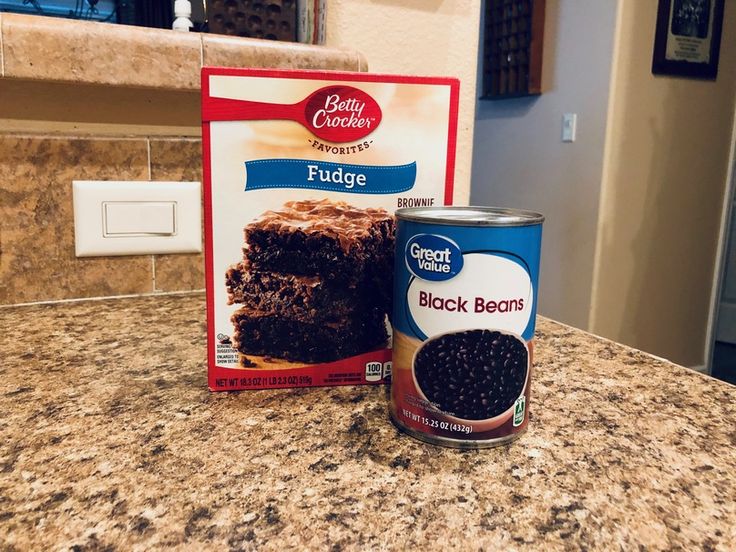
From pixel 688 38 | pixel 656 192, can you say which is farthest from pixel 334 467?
pixel 688 38

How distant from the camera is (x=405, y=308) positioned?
45cm

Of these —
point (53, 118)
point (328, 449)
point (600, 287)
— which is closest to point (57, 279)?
point (53, 118)

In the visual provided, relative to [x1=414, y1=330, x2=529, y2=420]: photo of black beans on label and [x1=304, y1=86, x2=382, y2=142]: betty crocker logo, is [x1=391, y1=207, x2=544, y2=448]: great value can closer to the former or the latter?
[x1=414, y1=330, x2=529, y2=420]: photo of black beans on label

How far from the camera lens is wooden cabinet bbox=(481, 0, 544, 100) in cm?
264

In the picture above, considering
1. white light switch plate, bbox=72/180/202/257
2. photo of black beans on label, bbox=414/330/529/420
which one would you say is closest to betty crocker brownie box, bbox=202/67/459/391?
photo of black beans on label, bbox=414/330/529/420

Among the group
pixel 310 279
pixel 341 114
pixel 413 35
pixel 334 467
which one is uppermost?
pixel 413 35

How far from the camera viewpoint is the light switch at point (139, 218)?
31.7 inches

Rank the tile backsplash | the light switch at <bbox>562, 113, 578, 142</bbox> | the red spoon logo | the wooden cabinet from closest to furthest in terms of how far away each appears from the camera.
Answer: the red spoon logo < the tile backsplash < the light switch at <bbox>562, 113, 578, 142</bbox> < the wooden cabinet

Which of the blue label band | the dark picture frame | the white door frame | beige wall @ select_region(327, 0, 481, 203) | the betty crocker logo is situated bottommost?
the white door frame

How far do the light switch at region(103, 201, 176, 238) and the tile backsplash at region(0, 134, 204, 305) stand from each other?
4 cm

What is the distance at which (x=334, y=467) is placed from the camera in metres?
0.41

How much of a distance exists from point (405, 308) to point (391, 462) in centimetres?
11

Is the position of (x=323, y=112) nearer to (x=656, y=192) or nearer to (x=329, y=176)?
(x=329, y=176)

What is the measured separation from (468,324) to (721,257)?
2.56 m
